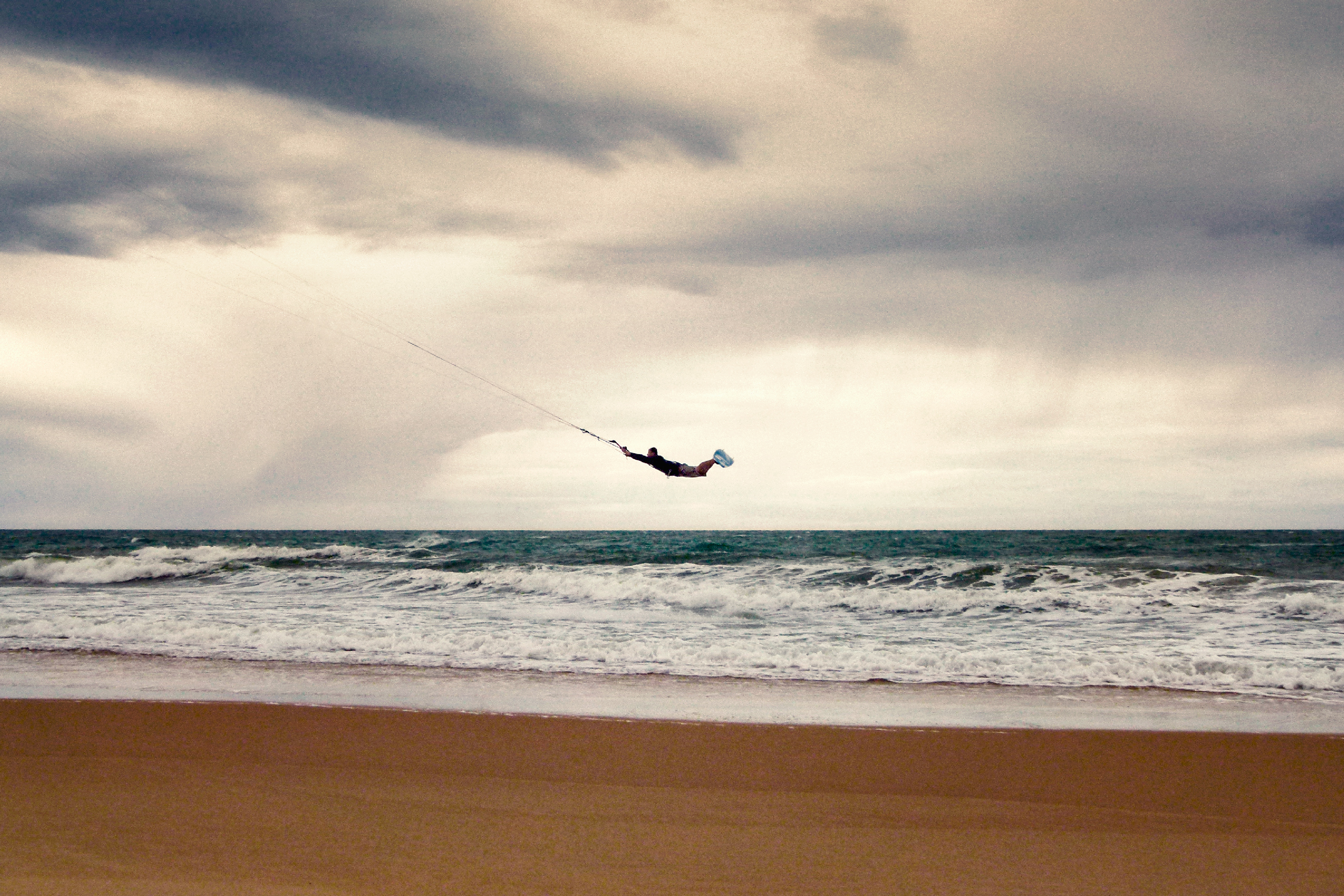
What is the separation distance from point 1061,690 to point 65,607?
63.6ft

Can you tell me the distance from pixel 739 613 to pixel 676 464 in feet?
23.0

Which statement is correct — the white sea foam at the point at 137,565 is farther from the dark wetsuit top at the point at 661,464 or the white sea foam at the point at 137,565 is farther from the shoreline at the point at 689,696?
the dark wetsuit top at the point at 661,464

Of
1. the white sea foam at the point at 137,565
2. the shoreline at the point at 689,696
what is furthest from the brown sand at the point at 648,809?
the white sea foam at the point at 137,565

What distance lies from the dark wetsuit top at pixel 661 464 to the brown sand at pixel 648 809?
4.29 meters

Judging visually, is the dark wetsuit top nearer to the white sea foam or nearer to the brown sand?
the brown sand

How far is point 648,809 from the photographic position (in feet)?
16.8

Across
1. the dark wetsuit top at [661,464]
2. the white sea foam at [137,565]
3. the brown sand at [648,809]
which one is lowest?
the white sea foam at [137,565]

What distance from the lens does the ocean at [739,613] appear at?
10352mm

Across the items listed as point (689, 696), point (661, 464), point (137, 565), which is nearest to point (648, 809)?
point (689, 696)

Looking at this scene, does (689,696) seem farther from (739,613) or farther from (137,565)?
(137,565)

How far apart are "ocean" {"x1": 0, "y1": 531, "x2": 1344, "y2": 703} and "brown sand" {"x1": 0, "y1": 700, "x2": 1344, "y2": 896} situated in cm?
343

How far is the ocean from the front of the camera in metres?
10.4

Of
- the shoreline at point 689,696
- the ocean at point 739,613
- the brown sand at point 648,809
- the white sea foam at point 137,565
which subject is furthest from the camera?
the white sea foam at point 137,565

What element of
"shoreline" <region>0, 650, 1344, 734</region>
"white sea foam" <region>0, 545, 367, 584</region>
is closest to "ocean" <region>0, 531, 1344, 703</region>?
"white sea foam" <region>0, 545, 367, 584</region>
